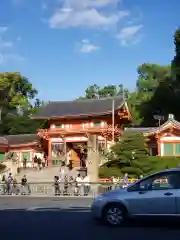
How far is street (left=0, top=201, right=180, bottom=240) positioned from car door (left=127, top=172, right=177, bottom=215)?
A: 1.46 feet

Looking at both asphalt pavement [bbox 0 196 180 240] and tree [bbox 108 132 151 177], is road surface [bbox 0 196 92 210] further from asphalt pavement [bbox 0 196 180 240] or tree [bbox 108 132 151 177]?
tree [bbox 108 132 151 177]

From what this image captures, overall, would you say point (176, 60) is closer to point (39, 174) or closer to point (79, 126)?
point (79, 126)

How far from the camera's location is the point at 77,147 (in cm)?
5675

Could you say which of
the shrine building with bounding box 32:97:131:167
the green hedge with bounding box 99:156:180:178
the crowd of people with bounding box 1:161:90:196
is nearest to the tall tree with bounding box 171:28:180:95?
the shrine building with bounding box 32:97:131:167

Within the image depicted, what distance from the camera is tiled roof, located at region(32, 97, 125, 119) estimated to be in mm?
56438

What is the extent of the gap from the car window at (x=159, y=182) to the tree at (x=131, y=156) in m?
26.9

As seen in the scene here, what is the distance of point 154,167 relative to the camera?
137ft

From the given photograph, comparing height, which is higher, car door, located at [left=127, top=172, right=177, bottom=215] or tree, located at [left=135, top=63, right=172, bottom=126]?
tree, located at [left=135, top=63, right=172, bottom=126]

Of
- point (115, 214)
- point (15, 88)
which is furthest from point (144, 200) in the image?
point (15, 88)

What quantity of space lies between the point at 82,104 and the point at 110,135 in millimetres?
7171

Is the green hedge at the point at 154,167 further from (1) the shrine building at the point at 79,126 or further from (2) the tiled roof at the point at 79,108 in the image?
(2) the tiled roof at the point at 79,108

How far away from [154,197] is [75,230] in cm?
214

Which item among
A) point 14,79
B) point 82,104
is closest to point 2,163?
point 82,104

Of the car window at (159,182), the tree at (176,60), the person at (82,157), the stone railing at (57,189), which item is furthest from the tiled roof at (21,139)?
the car window at (159,182)
